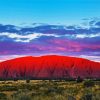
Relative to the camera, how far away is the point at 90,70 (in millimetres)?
199875

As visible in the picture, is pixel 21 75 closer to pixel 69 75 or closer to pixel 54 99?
pixel 69 75

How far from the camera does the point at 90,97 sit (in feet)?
73.5

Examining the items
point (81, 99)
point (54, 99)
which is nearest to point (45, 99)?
point (54, 99)

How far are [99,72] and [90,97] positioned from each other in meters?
179

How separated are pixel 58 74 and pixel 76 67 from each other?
37.5ft

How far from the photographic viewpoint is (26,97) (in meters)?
22.9

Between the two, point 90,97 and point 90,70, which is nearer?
point 90,97

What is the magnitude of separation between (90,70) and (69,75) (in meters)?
14.7

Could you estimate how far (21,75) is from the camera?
200m

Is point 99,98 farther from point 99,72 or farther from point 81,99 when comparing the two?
point 99,72

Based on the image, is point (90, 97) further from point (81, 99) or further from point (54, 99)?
point (54, 99)

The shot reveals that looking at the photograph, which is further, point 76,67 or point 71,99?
point 76,67

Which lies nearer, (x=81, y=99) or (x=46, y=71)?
(x=81, y=99)

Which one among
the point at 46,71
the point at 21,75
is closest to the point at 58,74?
the point at 46,71
